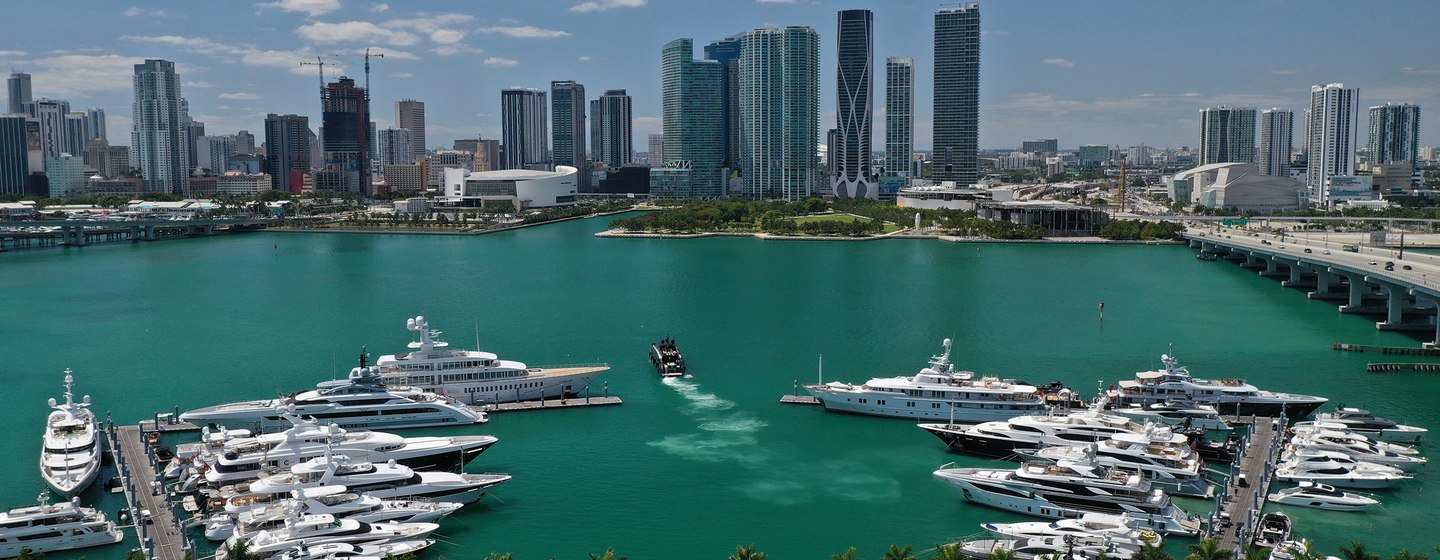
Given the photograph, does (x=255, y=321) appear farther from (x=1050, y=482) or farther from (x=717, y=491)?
(x=1050, y=482)

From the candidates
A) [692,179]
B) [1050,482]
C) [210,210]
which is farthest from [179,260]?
[692,179]

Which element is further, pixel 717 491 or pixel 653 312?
pixel 653 312

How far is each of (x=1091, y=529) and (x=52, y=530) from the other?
11108 millimetres

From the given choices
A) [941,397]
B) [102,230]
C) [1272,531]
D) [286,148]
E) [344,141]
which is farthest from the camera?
[286,148]

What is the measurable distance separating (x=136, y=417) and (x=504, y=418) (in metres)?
5.90

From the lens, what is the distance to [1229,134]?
110438 millimetres

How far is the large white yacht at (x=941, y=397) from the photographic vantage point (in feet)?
54.4

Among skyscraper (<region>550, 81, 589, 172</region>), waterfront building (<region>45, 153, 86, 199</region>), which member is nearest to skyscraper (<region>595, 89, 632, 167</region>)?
skyscraper (<region>550, 81, 589, 172</region>)

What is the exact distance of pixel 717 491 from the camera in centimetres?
1394

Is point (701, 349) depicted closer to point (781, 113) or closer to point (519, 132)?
point (781, 113)

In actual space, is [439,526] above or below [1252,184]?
below

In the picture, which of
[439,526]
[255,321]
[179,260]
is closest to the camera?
[439,526]

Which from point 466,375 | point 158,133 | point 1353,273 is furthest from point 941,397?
point 158,133

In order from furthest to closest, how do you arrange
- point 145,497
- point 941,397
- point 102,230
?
point 102,230, point 941,397, point 145,497
